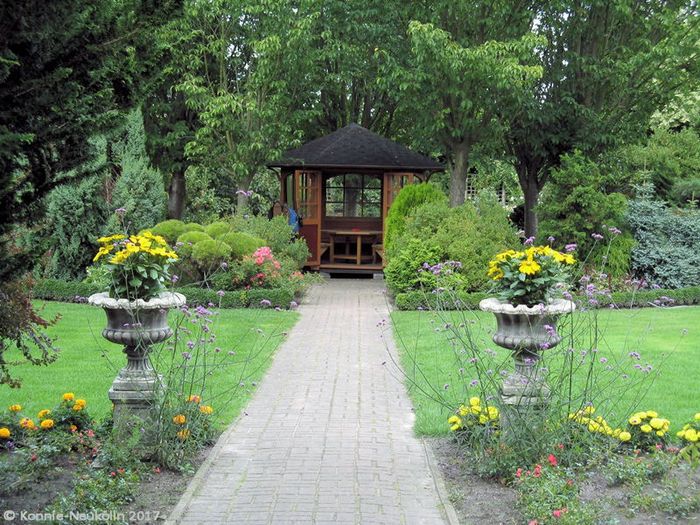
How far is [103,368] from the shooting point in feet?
29.7

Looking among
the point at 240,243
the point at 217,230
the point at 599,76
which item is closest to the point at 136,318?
the point at 240,243

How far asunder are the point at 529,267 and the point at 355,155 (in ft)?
49.8

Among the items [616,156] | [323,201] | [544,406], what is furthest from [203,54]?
[544,406]

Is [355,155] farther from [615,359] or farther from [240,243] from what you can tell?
[615,359]

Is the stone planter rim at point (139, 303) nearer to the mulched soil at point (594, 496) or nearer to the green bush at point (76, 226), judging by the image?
the mulched soil at point (594, 496)

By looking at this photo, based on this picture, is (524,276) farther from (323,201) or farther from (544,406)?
(323,201)

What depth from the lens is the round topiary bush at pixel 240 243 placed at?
1502 centimetres

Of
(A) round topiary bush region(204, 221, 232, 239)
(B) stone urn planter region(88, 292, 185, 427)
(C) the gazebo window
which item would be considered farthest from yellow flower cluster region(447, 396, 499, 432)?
(C) the gazebo window

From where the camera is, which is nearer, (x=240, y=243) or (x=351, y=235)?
(x=240, y=243)

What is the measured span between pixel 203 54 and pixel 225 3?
1.74m

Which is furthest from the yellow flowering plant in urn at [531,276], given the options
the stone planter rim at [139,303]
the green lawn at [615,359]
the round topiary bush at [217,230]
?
the round topiary bush at [217,230]

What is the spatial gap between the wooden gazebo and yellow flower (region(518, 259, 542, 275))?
47.8ft

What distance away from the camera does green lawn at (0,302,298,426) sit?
24.0 ft

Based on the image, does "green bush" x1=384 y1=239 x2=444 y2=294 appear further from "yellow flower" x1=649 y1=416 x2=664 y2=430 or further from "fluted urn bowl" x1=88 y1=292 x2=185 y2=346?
"fluted urn bowl" x1=88 y1=292 x2=185 y2=346
